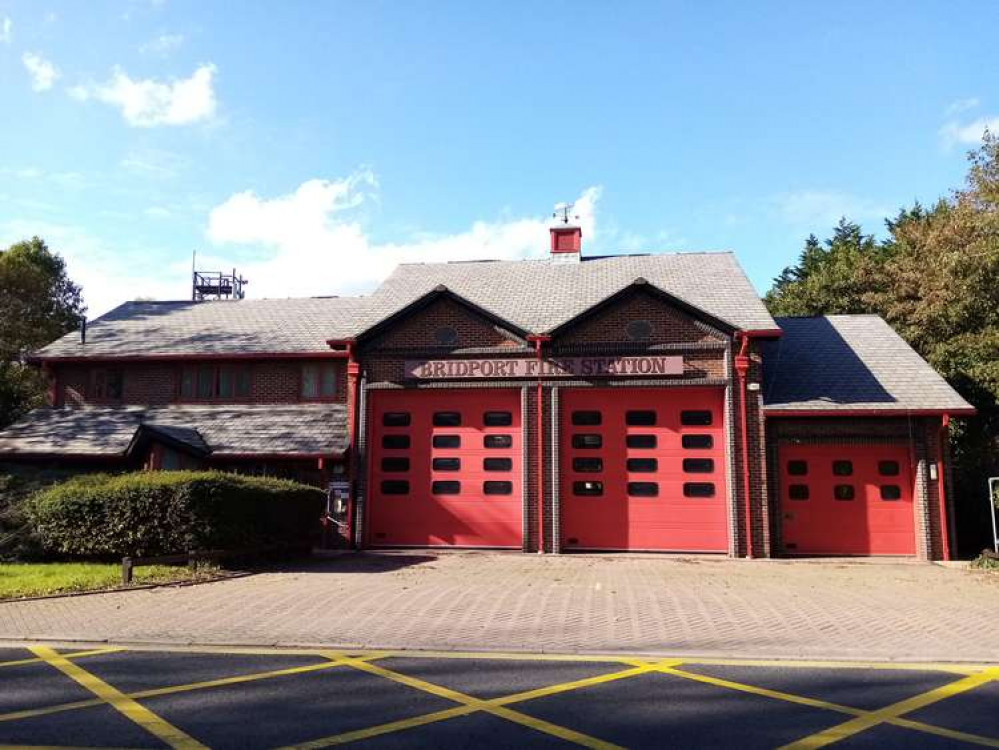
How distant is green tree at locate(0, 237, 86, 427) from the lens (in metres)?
30.4

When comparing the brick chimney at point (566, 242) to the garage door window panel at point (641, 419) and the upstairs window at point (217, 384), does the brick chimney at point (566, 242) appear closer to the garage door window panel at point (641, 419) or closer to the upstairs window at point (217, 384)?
the garage door window panel at point (641, 419)

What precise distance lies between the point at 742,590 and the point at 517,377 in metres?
6.93

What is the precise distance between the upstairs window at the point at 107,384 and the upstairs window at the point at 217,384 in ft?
5.93

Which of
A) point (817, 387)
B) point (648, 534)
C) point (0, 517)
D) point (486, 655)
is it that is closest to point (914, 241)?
point (817, 387)

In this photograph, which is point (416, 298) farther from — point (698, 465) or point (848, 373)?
point (848, 373)

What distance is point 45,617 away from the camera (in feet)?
29.0

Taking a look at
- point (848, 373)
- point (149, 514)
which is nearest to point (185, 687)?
point (149, 514)

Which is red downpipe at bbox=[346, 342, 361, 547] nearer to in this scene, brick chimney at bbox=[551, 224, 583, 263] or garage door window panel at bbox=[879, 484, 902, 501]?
brick chimney at bbox=[551, 224, 583, 263]

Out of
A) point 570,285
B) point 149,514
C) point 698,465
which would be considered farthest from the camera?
point 570,285

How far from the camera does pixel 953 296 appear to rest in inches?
800

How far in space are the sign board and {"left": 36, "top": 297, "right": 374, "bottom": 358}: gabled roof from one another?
3028 millimetres

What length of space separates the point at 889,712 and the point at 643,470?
34.1 ft

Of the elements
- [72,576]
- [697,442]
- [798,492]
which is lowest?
[72,576]

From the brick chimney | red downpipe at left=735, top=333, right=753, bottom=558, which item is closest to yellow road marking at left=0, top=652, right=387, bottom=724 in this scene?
red downpipe at left=735, top=333, right=753, bottom=558
